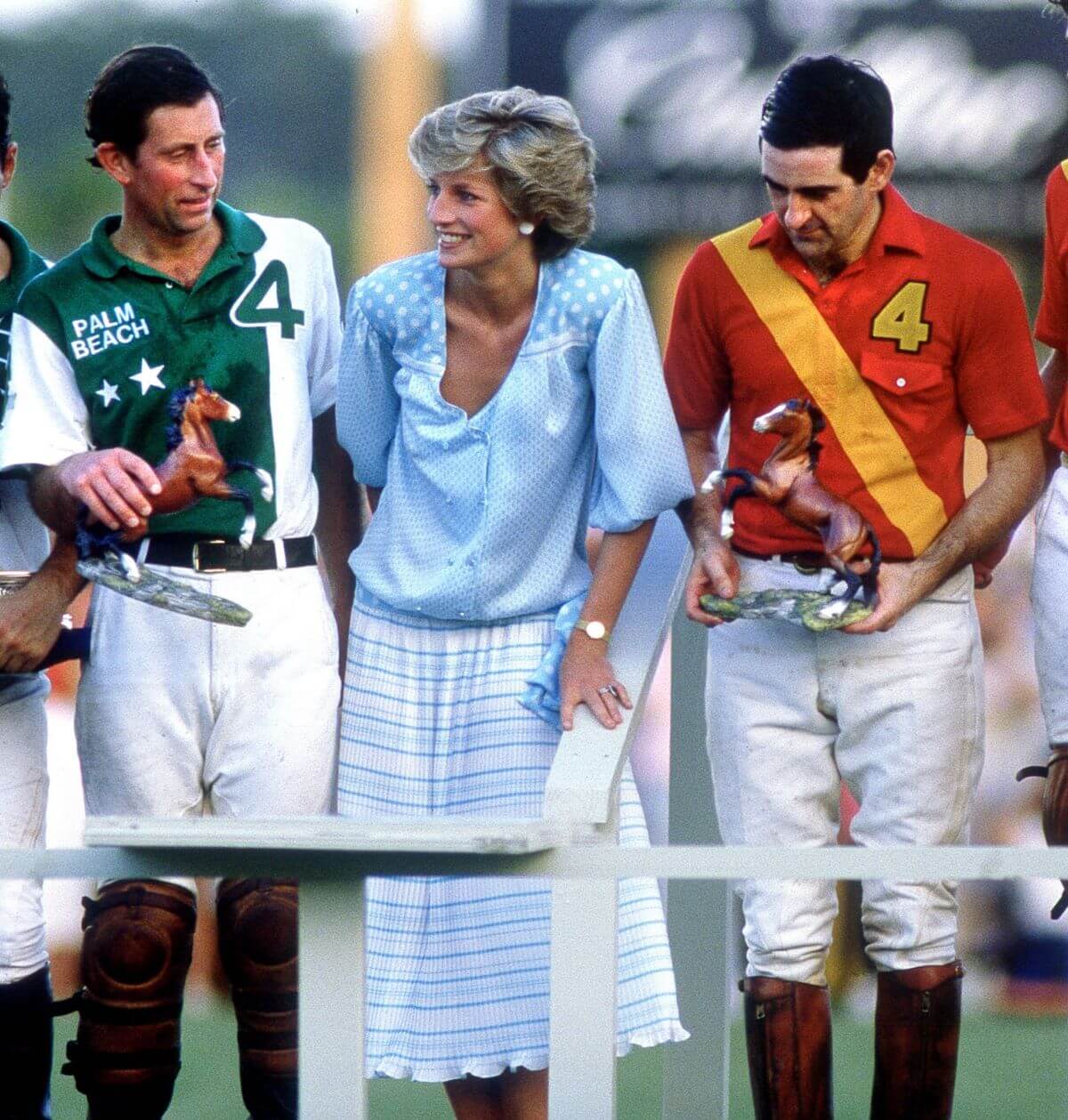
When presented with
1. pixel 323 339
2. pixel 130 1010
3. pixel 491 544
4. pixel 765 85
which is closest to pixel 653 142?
pixel 765 85

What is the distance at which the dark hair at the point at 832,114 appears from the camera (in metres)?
3.10

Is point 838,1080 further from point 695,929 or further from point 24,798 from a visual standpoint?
point 24,798

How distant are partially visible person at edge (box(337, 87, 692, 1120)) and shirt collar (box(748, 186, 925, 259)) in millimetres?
235

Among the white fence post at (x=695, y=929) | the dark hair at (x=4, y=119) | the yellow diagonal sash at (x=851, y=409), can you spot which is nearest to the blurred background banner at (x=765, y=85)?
the white fence post at (x=695, y=929)

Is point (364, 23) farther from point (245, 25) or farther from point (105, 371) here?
point (105, 371)

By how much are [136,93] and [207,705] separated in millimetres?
→ 823

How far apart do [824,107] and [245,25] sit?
7653 mm

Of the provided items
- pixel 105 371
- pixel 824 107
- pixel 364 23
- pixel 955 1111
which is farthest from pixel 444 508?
pixel 364 23

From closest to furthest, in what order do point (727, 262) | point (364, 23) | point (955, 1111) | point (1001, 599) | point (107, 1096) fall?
point (107, 1096), point (727, 262), point (955, 1111), point (1001, 599), point (364, 23)

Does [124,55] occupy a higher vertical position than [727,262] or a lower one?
higher

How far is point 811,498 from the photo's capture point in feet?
9.89

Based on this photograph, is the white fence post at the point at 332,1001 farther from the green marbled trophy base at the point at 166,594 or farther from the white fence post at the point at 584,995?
the green marbled trophy base at the point at 166,594

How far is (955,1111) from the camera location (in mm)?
5477

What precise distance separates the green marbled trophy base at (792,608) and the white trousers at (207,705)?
0.60 metres
